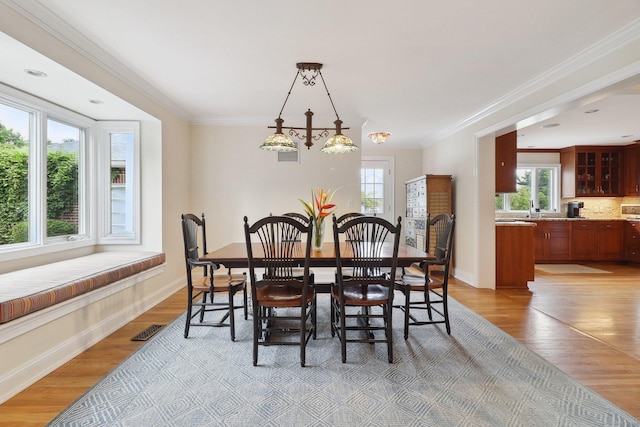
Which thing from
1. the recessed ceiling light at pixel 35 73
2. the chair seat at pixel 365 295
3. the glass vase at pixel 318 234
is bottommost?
the chair seat at pixel 365 295

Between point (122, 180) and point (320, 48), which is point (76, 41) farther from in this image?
point (320, 48)

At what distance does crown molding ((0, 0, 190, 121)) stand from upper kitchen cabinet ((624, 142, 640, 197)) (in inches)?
337

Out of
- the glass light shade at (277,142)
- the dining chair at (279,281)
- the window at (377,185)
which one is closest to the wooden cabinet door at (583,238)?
the window at (377,185)

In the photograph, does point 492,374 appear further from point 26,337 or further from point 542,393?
point 26,337

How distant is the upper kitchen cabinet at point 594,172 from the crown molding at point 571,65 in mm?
3845

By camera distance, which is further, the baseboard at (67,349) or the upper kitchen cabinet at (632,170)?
the upper kitchen cabinet at (632,170)

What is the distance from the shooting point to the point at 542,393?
1942 millimetres

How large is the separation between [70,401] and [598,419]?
2918 mm

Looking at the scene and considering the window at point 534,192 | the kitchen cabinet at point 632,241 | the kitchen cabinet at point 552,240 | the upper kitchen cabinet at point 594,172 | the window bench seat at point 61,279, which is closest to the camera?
the window bench seat at point 61,279

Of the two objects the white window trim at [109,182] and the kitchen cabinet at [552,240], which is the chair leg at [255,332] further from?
the kitchen cabinet at [552,240]

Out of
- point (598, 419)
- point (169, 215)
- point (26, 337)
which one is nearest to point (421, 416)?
point (598, 419)

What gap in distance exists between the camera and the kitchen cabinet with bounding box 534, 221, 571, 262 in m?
6.39

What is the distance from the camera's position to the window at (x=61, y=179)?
8.69 feet

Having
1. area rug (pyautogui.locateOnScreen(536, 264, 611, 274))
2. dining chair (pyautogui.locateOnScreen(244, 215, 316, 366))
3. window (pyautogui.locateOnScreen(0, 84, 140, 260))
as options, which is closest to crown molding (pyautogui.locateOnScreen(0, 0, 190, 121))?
window (pyautogui.locateOnScreen(0, 84, 140, 260))
